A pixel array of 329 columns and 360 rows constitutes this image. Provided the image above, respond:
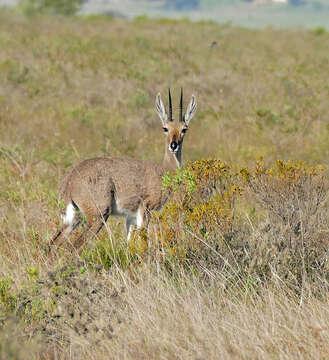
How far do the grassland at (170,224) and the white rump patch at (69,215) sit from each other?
0.24 metres

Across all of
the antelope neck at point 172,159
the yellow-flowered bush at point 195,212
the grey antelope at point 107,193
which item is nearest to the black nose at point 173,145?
the grey antelope at point 107,193

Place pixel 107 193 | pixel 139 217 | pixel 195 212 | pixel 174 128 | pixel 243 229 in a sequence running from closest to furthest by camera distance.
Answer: pixel 195 212
pixel 243 229
pixel 107 193
pixel 139 217
pixel 174 128

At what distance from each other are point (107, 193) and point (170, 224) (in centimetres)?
133

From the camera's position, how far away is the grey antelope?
6332 mm

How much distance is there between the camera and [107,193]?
6.53m

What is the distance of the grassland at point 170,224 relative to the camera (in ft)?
13.0

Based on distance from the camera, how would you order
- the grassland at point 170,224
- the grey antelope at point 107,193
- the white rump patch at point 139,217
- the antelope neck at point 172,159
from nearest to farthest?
1. the grassland at point 170,224
2. the grey antelope at point 107,193
3. the white rump patch at point 139,217
4. the antelope neck at point 172,159

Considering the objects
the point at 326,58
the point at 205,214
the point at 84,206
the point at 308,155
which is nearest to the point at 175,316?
the point at 205,214

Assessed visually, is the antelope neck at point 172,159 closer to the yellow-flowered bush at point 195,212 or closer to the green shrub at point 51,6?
the yellow-flowered bush at point 195,212

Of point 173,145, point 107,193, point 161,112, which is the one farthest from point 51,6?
point 107,193

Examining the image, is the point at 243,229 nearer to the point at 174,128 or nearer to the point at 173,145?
the point at 173,145

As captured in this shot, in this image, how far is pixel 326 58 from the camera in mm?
20562

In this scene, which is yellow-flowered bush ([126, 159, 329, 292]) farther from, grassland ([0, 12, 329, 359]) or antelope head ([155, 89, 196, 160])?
antelope head ([155, 89, 196, 160])

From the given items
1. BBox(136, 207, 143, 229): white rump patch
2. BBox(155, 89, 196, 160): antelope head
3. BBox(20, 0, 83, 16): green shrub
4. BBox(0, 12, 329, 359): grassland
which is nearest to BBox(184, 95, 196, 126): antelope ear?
Answer: BBox(155, 89, 196, 160): antelope head
